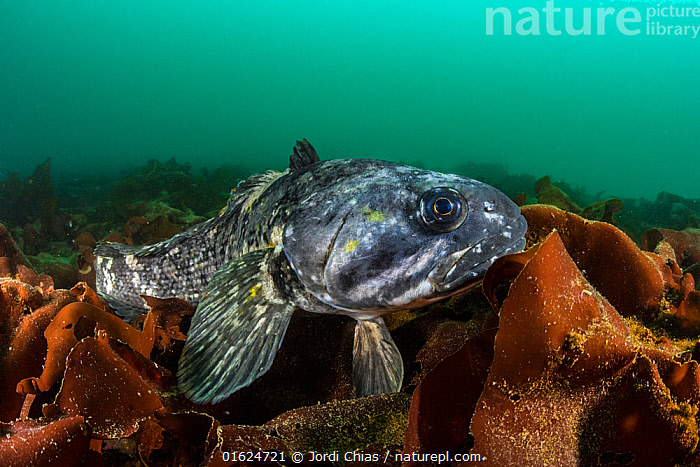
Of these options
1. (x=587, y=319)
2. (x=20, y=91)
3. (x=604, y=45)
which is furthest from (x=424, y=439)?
(x=604, y=45)

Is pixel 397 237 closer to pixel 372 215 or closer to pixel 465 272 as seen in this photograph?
pixel 372 215

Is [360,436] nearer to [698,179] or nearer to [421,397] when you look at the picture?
[421,397]

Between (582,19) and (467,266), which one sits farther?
(582,19)

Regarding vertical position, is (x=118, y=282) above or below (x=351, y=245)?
below

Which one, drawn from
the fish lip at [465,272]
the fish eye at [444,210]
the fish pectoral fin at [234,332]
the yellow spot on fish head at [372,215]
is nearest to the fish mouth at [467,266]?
the fish lip at [465,272]

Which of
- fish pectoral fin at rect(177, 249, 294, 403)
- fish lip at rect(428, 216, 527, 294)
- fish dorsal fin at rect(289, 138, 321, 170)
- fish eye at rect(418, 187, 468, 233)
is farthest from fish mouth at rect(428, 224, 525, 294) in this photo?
fish dorsal fin at rect(289, 138, 321, 170)

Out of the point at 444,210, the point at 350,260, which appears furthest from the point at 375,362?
the point at 444,210

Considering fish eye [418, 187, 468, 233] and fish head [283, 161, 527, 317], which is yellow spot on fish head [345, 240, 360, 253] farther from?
fish eye [418, 187, 468, 233]

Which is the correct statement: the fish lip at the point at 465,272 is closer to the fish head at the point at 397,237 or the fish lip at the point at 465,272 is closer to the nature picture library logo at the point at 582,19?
the fish head at the point at 397,237
